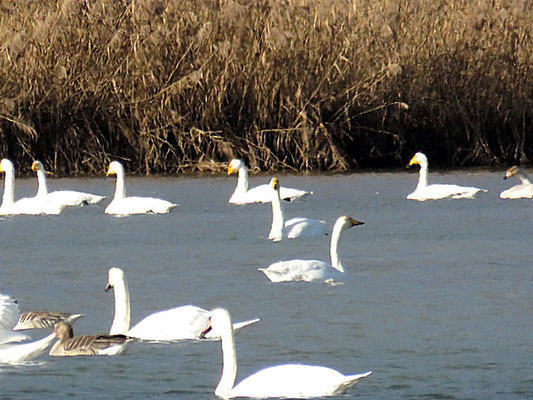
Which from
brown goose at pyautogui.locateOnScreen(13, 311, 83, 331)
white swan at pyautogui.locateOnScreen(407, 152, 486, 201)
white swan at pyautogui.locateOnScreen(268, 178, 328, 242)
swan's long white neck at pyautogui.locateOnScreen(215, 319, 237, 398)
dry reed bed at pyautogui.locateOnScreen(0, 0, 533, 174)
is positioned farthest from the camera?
dry reed bed at pyautogui.locateOnScreen(0, 0, 533, 174)

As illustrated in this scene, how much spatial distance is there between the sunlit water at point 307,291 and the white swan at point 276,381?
0.20 metres

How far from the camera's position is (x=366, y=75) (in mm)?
21938

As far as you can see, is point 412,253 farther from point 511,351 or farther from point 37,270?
point 511,351

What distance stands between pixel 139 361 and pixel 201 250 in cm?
525

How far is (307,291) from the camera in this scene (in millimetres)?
10203

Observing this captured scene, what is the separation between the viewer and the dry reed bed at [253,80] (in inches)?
828

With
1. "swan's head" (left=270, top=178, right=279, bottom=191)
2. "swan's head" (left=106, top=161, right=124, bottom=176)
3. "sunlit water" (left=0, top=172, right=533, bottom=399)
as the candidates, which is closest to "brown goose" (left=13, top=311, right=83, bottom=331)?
"sunlit water" (left=0, top=172, right=533, bottom=399)

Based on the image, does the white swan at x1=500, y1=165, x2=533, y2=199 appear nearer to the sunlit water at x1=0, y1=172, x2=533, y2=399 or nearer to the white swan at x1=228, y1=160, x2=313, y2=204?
the sunlit water at x1=0, y1=172, x2=533, y2=399

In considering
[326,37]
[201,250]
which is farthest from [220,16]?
[201,250]

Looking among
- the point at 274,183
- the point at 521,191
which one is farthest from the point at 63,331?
the point at 521,191

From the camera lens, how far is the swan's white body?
24.6 ft

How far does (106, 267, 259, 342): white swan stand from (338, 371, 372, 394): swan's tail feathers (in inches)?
57.5

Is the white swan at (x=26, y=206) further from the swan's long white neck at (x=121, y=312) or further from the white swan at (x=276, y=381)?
the white swan at (x=276, y=381)

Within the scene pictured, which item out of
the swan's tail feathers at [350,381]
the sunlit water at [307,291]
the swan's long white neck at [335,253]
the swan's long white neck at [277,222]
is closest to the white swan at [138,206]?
the sunlit water at [307,291]
